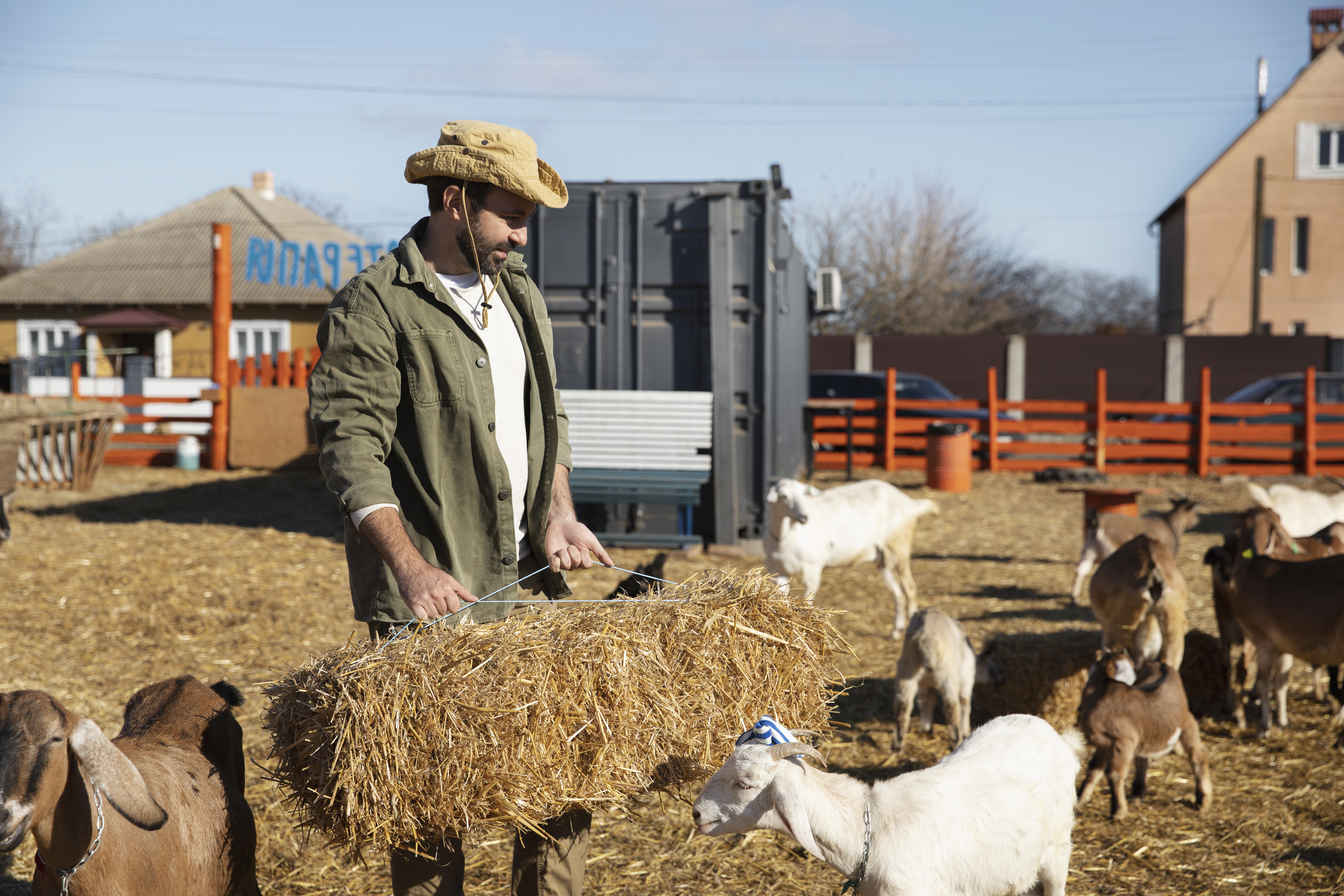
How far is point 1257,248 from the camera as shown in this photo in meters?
29.1

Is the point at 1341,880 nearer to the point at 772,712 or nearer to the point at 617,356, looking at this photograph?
the point at 772,712

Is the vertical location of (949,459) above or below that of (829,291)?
below

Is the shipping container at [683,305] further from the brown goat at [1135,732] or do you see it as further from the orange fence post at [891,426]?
the orange fence post at [891,426]

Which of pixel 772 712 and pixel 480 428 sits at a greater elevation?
pixel 480 428

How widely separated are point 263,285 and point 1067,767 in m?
29.2

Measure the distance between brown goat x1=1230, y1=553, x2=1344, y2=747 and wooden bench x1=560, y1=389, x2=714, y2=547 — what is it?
Answer: 5.00 metres

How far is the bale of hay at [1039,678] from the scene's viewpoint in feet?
18.1

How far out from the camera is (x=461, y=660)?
2338 mm

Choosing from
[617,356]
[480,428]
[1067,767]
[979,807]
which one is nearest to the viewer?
[480,428]

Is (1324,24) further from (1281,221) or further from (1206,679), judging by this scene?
(1206,679)

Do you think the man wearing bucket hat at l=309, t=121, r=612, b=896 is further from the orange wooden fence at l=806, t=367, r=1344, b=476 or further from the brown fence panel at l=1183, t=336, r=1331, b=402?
the brown fence panel at l=1183, t=336, r=1331, b=402

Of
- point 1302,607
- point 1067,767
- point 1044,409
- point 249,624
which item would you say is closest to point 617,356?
point 249,624

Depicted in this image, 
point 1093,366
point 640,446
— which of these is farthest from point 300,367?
point 1093,366

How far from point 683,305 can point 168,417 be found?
489 inches
